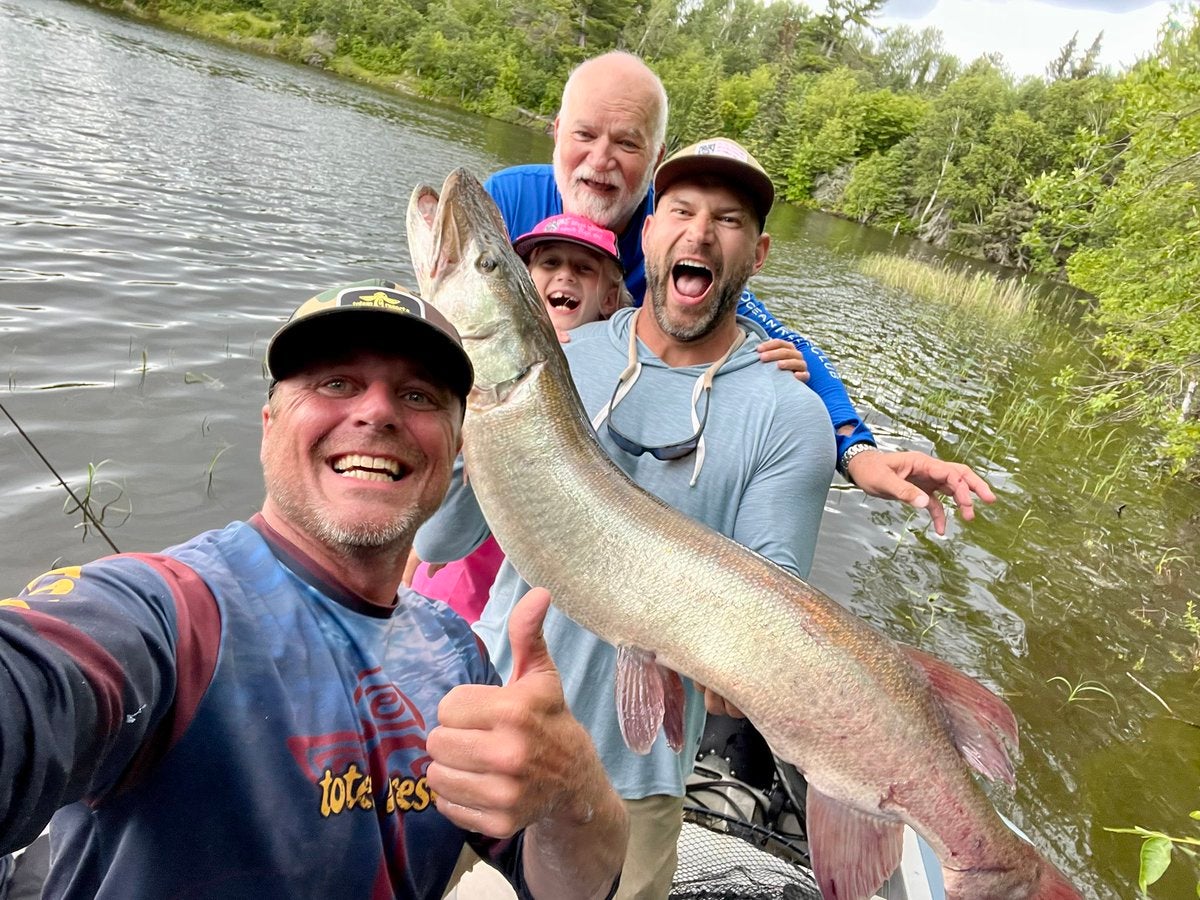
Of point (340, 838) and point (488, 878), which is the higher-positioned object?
point (340, 838)

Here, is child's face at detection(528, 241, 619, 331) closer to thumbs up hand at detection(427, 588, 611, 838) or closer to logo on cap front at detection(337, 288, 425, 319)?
logo on cap front at detection(337, 288, 425, 319)

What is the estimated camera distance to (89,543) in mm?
4504

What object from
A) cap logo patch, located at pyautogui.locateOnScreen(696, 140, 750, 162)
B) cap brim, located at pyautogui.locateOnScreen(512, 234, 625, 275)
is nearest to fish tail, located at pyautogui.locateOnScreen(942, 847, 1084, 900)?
cap logo patch, located at pyautogui.locateOnScreen(696, 140, 750, 162)

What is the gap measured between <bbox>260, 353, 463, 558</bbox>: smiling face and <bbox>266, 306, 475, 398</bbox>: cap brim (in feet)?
0.08

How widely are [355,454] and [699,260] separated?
1363 millimetres

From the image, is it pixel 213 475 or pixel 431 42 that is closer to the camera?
pixel 213 475

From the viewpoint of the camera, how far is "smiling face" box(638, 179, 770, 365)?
227 cm

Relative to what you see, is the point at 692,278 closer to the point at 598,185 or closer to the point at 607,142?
the point at 598,185

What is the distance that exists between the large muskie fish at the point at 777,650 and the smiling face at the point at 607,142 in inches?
68.4

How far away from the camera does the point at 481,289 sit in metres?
2.19

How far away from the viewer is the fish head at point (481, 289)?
2.14 m

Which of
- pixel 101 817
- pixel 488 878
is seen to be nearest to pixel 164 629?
pixel 101 817

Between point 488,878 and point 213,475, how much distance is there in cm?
440

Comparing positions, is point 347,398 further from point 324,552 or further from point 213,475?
point 213,475
